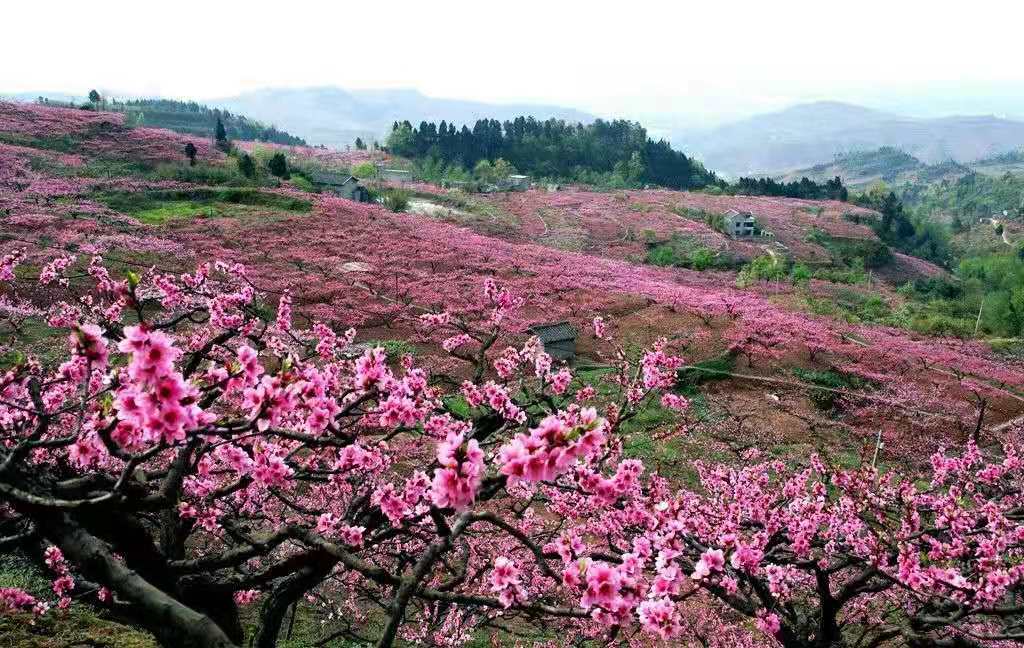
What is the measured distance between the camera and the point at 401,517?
4305mm

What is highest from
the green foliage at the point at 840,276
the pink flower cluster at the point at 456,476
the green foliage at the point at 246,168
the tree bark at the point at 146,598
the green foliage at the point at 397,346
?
the green foliage at the point at 246,168

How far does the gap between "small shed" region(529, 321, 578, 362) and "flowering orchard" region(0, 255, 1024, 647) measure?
8955 millimetres

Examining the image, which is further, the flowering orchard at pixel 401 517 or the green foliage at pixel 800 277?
the green foliage at pixel 800 277

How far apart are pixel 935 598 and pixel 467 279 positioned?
20.9 metres

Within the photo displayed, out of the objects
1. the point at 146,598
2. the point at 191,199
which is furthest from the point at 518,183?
the point at 146,598

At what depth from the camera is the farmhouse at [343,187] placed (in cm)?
4569

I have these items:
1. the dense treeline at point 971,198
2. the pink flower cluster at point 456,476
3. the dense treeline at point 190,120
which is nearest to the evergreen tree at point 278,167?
the pink flower cluster at point 456,476

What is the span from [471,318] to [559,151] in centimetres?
6718

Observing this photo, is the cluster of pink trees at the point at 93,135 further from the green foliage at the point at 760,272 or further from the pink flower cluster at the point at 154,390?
the pink flower cluster at the point at 154,390

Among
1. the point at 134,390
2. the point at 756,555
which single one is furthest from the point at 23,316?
the point at 756,555

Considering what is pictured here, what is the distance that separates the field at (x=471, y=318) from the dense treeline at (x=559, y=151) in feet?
126

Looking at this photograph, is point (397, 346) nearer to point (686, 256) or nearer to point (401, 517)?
point (401, 517)

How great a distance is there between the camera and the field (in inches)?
338

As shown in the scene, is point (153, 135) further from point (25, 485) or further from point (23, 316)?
point (25, 485)
